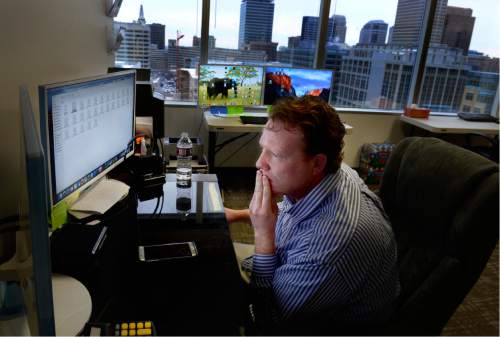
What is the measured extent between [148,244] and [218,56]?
119 inches

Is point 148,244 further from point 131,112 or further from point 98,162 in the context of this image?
point 131,112

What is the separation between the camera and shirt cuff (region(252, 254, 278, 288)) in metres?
1.14

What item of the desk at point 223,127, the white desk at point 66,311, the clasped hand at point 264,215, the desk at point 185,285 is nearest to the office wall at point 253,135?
the desk at point 223,127

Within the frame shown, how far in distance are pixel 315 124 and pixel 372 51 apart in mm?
3513

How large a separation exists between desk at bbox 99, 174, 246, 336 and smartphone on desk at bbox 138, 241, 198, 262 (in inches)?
0.8

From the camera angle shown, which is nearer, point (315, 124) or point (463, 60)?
point (315, 124)

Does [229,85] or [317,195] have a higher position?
[229,85]

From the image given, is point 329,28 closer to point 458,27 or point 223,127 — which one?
point 458,27

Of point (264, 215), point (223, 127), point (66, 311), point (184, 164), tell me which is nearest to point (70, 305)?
point (66, 311)

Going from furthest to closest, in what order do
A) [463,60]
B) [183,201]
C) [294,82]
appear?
[463,60]
[294,82]
[183,201]

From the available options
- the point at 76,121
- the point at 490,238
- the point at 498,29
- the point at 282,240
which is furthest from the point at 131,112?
the point at 498,29

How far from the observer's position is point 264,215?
1.20 metres

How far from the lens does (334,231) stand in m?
0.99

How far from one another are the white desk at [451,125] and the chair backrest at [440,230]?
8.99 feet
